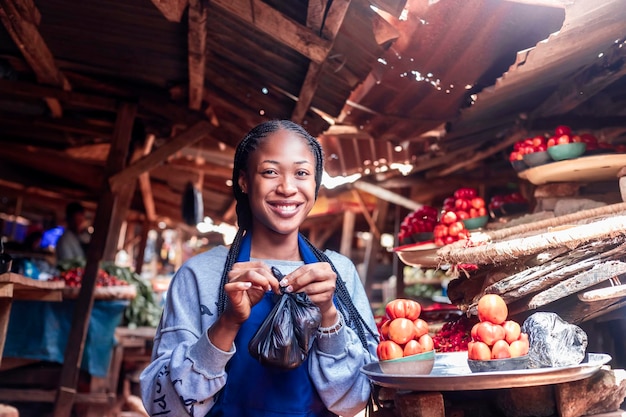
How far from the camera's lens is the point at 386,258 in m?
17.1

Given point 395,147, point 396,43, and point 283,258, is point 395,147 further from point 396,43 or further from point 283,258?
point 283,258

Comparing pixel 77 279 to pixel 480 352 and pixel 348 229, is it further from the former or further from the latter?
pixel 348 229

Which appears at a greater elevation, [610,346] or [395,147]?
[395,147]

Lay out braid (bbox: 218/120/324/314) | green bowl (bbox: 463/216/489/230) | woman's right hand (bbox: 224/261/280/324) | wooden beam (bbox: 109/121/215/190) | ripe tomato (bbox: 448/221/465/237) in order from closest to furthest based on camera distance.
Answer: woman's right hand (bbox: 224/261/280/324) → braid (bbox: 218/120/324/314) → ripe tomato (bbox: 448/221/465/237) → green bowl (bbox: 463/216/489/230) → wooden beam (bbox: 109/121/215/190)

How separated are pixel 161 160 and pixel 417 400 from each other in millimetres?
5202

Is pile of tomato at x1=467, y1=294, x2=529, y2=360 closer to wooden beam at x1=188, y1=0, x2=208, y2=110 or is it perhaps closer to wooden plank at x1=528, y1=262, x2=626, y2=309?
wooden plank at x1=528, y1=262, x2=626, y2=309

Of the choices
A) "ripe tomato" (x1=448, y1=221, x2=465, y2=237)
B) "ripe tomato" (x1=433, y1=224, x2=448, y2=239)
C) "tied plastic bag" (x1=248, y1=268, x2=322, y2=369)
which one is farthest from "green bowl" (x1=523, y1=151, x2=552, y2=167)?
"tied plastic bag" (x1=248, y1=268, x2=322, y2=369)

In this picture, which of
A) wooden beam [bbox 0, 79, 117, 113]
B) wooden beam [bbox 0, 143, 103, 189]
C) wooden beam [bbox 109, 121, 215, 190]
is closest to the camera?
wooden beam [bbox 0, 79, 117, 113]

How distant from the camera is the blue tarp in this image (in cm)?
670

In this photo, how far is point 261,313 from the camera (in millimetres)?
2322

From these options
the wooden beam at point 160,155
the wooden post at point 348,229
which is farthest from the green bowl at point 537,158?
the wooden post at point 348,229

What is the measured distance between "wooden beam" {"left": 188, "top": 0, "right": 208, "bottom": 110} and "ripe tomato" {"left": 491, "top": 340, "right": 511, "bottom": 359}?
3.18m

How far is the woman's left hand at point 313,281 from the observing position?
2080 millimetres

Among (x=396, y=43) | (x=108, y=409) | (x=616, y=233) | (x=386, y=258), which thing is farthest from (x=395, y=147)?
(x=386, y=258)
